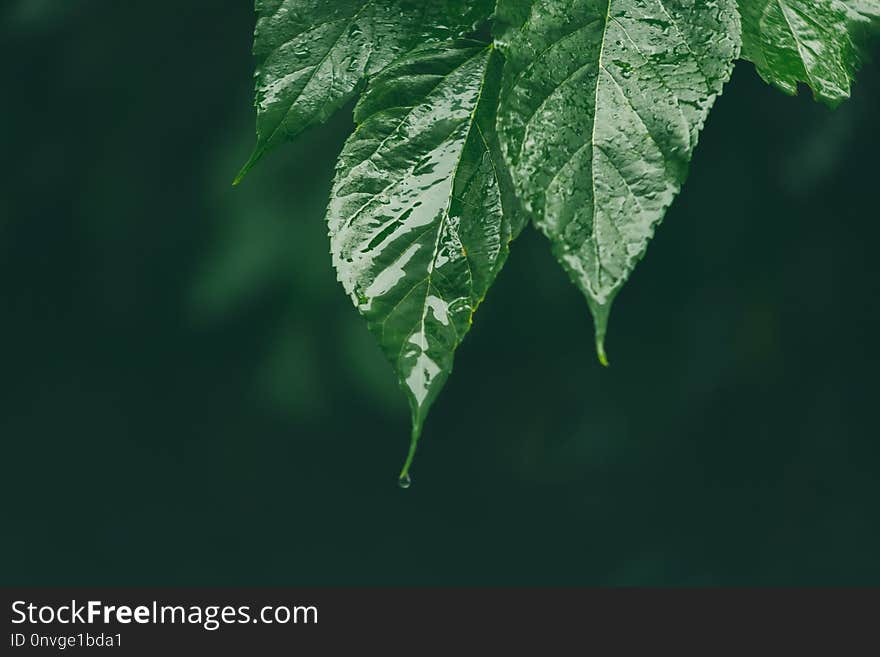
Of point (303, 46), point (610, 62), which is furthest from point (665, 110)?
point (303, 46)

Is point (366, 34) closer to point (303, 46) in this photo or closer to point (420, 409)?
point (303, 46)

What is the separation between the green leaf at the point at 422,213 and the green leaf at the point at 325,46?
1 cm

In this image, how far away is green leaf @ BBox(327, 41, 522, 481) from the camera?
0.28 meters

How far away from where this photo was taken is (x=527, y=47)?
0.27 meters

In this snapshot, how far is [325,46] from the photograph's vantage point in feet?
1.04

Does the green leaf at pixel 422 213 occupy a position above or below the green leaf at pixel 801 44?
below

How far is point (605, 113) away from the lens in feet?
0.86

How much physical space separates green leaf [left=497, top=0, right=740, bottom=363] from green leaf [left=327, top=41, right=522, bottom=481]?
0.03m

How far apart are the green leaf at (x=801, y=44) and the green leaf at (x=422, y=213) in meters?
0.09

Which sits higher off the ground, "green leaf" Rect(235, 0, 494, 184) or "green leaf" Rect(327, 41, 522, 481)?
"green leaf" Rect(235, 0, 494, 184)

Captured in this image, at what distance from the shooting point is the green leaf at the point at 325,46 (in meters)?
0.31

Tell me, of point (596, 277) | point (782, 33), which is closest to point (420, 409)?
point (596, 277)

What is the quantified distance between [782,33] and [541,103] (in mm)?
107

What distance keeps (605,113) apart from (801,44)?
10cm
